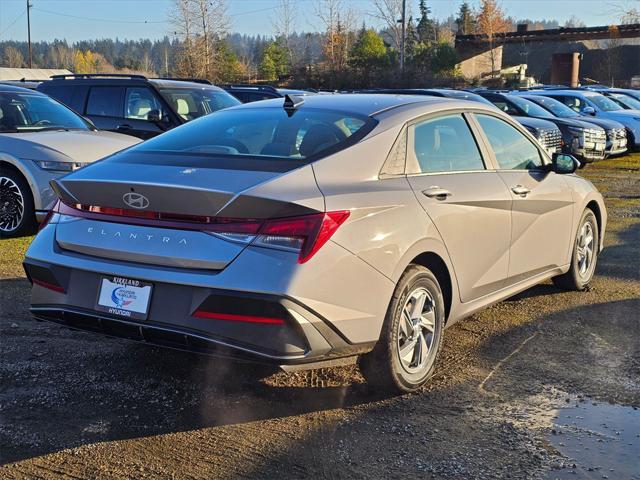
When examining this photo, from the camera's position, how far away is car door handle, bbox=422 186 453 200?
4125 mm

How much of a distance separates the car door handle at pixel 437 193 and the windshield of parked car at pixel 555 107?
14.2 m

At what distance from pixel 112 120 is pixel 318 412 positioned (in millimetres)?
8394

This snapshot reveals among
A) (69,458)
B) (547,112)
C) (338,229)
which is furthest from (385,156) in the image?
(547,112)

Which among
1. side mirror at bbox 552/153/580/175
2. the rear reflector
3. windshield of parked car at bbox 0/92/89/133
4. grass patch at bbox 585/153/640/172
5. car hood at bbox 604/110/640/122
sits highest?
car hood at bbox 604/110/640/122

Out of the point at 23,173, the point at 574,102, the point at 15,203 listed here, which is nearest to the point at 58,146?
the point at 23,173

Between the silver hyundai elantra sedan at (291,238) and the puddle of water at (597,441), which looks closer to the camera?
the puddle of water at (597,441)

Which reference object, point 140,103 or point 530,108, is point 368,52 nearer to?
point 530,108

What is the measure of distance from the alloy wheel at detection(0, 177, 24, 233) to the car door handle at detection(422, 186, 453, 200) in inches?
196

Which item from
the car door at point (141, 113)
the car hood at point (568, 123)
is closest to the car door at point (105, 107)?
the car door at point (141, 113)

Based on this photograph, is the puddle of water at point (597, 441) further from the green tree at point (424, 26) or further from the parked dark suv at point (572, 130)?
the green tree at point (424, 26)

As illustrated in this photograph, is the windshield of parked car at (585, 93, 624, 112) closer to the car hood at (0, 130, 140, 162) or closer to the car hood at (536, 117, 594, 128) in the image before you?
the car hood at (536, 117, 594, 128)

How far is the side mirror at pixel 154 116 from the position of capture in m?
10.6

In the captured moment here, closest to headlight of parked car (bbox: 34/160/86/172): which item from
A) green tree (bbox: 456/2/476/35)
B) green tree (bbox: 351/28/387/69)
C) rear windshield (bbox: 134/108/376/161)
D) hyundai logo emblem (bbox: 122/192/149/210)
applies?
rear windshield (bbox: 134/108/376/161)

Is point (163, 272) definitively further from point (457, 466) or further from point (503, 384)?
point (503, 384)
